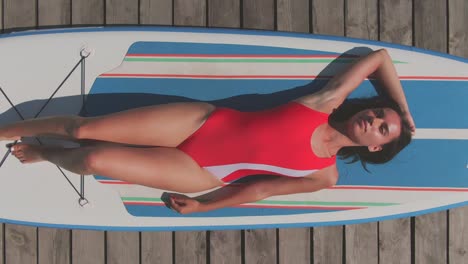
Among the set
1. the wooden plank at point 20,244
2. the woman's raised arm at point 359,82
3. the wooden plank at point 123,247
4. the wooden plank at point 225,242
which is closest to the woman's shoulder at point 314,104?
the woman's raised arm at point 359,82

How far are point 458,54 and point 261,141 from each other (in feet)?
3.54

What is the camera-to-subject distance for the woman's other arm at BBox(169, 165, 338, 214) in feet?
5.50

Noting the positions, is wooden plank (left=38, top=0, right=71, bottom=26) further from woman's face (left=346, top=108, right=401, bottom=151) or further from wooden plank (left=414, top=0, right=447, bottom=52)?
wooden plank (left=414, top=0, right=447, bottom=52)

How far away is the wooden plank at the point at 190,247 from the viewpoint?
197cm

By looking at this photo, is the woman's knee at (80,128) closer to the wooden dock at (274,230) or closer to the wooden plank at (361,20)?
the wooden dock at (274,230)

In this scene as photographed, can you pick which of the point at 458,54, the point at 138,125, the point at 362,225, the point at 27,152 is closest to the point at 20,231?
the point at 27,152

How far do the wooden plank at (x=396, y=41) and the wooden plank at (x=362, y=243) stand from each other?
0.03 metres

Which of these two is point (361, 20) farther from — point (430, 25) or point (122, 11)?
point (122, 11)

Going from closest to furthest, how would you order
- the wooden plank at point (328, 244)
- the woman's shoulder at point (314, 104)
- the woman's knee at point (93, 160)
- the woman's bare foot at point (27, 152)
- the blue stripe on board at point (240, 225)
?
the woman's knee at point (93, 160), the woman's shoulder at point (314, 104), the woman's bare foot at point (27, 152), the blue stripe on board at point (240, 225), the wooden plank at point (328, 244)

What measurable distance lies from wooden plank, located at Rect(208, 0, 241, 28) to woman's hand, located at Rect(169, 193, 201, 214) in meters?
0.82

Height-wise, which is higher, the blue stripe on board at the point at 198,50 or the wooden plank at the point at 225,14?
the wooden plank at the point at 225,14

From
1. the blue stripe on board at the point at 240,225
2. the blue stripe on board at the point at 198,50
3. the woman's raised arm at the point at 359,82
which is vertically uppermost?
the blue stripe on board at the point at 198,50

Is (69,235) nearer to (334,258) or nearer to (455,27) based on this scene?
(334,258)

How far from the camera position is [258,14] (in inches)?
76.5
